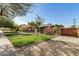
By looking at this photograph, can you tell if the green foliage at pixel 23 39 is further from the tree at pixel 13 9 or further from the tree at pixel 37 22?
the tree at pixel 13 9

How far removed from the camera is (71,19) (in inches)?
105

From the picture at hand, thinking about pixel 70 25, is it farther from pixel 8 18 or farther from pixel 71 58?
pixel 8 18

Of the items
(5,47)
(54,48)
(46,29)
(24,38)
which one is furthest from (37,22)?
(5,47)

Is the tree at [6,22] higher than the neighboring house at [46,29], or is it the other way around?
the tree at [6,22]

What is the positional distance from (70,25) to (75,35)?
0.50ft

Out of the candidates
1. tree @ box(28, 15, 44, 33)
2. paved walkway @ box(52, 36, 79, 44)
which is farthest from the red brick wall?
tree @ box(28, 15, 44, 33)

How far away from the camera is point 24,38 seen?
2.73 metres

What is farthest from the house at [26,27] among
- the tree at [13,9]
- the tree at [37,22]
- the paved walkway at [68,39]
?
the paved walkway at [68,39]

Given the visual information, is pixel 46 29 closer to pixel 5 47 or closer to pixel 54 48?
pixel 54 48

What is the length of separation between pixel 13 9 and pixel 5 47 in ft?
1.73

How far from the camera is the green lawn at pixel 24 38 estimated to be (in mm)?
2719

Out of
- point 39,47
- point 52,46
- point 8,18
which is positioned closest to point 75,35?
point 52,46

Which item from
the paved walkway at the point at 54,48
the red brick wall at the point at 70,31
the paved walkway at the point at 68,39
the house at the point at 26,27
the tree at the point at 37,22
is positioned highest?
the tree at the point at 37,22

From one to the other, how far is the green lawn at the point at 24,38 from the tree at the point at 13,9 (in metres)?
0.27
